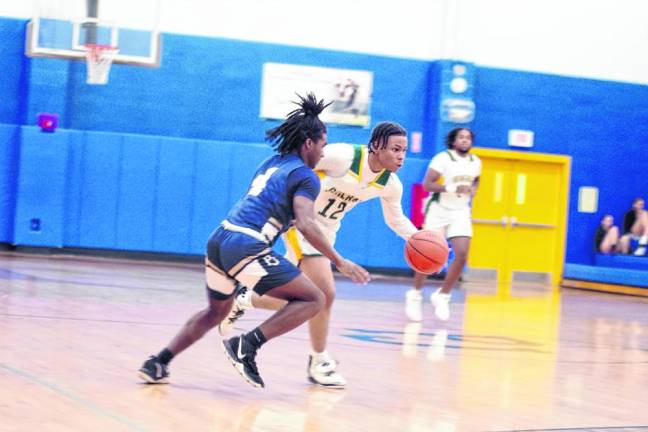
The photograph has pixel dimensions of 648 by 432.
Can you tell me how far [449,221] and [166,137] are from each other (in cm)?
657

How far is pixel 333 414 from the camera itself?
16.4 ft

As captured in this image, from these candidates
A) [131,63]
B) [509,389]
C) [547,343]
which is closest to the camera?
[509,389]

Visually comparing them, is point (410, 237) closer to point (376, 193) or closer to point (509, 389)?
point (376, 193)

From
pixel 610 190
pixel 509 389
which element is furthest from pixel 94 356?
pixel 610 190

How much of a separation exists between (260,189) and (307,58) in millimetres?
11690

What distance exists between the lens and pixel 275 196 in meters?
5.26

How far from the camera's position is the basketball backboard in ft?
46.5

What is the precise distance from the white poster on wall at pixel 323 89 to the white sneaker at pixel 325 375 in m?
10.8

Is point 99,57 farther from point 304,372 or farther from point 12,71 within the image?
point 304,372

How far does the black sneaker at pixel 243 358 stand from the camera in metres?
5.22

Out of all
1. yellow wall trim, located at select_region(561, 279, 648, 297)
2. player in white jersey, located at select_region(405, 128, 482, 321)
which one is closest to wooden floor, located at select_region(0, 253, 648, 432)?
player in white jersey, located at select_region(405, 128, 482, 321)

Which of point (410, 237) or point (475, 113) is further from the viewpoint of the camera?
point (475, 113)

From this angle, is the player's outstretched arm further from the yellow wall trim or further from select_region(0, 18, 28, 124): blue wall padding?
the yellow wall trim

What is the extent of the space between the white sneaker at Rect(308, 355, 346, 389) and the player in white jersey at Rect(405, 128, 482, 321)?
4.33 metres
